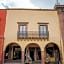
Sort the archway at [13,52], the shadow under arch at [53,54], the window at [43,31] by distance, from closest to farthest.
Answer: the shadow under arch at [53,54] → the window at [43,31] → the archway at [13,52]

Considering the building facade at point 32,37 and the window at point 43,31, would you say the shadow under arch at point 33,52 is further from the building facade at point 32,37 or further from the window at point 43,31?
the window at point 43,31

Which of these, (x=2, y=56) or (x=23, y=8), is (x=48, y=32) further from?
(x=2, y=56)

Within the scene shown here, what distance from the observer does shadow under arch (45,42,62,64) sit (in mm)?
26169

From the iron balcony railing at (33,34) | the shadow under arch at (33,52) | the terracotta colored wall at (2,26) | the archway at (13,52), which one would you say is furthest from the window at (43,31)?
the terracotta colored wall at (2,26)

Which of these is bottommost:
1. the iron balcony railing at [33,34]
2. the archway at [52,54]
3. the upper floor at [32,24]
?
the archway at [52,54]

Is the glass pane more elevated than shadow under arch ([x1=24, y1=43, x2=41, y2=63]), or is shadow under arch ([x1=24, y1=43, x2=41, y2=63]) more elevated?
the glass pane

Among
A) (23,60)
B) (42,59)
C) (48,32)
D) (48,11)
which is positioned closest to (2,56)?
(23,60)

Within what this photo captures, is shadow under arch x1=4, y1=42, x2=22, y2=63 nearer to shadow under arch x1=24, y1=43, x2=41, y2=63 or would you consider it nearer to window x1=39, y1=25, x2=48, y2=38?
shadow under arch x1=24, y1=43, x2=41, y2=63

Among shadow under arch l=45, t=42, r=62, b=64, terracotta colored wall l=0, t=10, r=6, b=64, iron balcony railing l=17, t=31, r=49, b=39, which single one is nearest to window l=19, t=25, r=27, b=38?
iron balcony railing l=17, t=31, r=49, b=39

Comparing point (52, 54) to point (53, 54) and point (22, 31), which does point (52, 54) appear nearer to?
point (53, 54)

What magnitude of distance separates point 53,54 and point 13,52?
18.1 feet

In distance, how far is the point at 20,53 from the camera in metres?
27.6

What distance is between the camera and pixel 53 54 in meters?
27.5

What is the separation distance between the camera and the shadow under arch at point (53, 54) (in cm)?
2617
